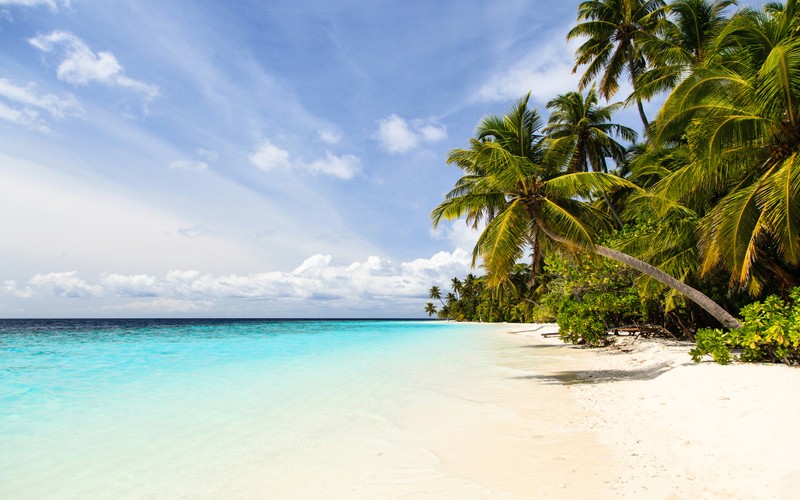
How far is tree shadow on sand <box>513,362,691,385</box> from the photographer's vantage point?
357 inches

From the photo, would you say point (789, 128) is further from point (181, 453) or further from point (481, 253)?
point (181, 453)

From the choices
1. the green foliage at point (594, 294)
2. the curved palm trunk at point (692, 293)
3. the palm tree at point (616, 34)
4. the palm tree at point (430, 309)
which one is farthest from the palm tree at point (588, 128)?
the palm tree at point (430, 309)

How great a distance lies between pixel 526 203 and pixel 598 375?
462 cm

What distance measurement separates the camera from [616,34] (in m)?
18.7

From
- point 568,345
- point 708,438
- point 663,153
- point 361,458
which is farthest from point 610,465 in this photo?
point 568,345

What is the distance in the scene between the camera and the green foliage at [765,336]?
6.85 meters

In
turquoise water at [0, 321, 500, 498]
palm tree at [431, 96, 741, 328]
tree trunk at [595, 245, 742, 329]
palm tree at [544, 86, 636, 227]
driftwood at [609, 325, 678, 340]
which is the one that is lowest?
turquoise water at [0, 321, 500, 498]

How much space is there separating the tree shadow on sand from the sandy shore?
96 cm

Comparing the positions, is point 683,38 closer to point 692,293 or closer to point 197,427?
point 692,293

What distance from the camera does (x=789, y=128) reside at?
7195 millimetres

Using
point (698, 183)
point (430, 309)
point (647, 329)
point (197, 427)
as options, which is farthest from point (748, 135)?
point (430, 309)

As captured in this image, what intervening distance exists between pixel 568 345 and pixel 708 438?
51.1 ft

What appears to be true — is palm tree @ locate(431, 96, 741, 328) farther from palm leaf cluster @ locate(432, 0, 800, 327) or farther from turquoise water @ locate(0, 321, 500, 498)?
turquoise water @ locate(0, 321, 500, 498)

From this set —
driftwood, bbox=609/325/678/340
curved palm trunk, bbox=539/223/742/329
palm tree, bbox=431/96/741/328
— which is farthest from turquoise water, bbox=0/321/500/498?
driftwood, bbox=609/325/678/340
